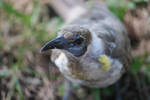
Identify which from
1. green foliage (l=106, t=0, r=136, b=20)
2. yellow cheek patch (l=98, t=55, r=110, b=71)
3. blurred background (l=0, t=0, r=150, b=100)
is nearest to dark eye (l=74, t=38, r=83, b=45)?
yellow cheek patch (l=98, t=55, r=110, b=71)

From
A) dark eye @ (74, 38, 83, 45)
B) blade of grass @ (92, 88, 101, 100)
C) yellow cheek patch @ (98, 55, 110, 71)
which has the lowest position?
blade of grass @ (92, 88, 101, 100)

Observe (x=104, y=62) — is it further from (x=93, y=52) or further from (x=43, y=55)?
(x=43, y=55)

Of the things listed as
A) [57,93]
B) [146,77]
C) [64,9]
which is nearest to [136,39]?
[146,77]

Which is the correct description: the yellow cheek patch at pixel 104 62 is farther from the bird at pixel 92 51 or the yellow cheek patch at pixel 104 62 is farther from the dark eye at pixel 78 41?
the dark eye at pixel 78 41

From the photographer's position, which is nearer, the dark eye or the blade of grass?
the dark eye

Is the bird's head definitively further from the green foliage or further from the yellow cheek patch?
the green foliage

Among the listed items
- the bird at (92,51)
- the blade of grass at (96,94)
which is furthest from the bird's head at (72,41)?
the blade of grass at (96,94)

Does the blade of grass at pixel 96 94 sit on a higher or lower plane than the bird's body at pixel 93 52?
lower

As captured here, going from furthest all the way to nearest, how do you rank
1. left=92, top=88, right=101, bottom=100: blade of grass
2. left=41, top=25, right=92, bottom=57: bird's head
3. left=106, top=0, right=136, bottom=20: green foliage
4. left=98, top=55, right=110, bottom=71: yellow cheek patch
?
left=106, top=0, right=136, bottom=20: green foliage, left=92, top=88, right=101, bottom=100: blade of grass, left=98, top=55, right=110, bottom=71: yellow cheek patch, left=41, top=25, right=92, bottom=57: bird's head
